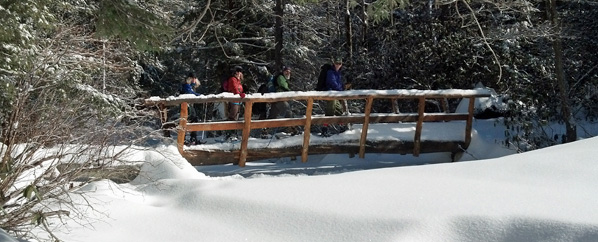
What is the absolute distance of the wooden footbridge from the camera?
11352mm

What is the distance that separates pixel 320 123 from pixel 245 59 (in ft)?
32.9

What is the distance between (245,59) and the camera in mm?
22156

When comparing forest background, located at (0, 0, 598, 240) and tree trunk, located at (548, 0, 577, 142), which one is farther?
tree trunk, located at (548, 0, 577, 142)

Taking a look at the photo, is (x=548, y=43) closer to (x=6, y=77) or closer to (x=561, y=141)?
(x=561, y=141)

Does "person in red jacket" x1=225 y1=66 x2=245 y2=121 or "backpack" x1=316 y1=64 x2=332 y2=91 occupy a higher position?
"backpack" x1=316 y1=64 x2=332 y2=91

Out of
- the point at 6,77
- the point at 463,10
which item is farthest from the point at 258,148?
the point at 463,10

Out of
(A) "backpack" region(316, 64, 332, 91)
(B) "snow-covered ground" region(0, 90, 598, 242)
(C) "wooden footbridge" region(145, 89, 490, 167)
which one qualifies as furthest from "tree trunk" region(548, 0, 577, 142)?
(B) "snow-covered ground" region(0, 90, 598, 242)

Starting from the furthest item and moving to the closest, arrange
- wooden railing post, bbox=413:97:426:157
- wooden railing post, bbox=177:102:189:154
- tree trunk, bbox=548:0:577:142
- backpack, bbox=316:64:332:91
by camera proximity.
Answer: backpack, bbox=316:64:332:91
tree trunk, bbox=548:0:577:142
wooden railing post, bbox=413:97:426:157
wooden railing post, bbox=177:102:189:154

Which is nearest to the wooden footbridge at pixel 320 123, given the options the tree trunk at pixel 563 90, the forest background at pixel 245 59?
the forest background at pixel 245 59

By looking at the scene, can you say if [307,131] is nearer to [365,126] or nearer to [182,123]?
[365,126]

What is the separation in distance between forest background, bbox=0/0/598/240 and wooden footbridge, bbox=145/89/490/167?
30.7 inches

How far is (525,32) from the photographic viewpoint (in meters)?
13.6

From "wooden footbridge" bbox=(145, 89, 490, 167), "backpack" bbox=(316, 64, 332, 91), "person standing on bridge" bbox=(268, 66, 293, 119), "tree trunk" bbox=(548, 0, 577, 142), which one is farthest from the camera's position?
"person standing on bridge" bbox=(268, 66, 293, 119)

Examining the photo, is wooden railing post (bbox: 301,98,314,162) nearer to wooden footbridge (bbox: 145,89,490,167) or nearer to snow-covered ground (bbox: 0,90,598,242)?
wooden footbridge (bbox: 145,89,490,167)
